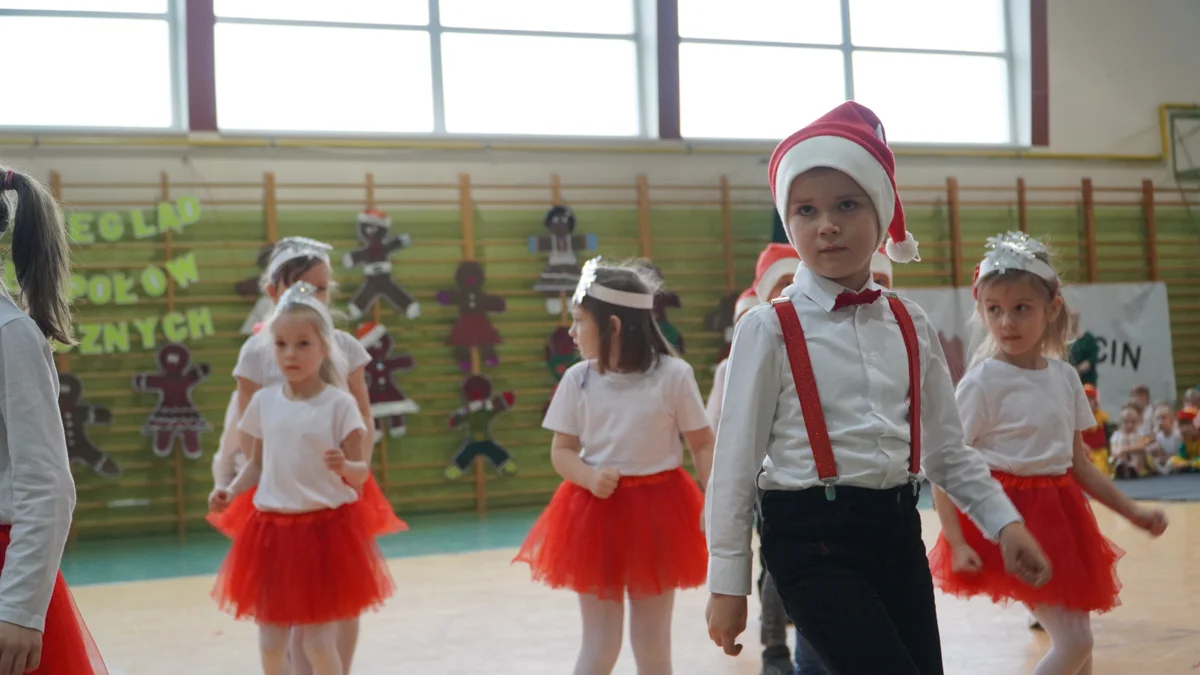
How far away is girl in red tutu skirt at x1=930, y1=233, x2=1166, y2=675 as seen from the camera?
286 cm

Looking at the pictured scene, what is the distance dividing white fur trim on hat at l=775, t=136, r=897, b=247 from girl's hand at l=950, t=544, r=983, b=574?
1001mm

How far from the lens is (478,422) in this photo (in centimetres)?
867

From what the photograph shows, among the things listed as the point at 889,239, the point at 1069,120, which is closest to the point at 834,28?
the point at 1069,120

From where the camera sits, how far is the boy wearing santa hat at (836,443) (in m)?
1.84

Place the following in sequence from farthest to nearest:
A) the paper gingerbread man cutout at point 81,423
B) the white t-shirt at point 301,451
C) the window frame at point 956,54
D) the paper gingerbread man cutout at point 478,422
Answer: the window frame at point 956,54, the paper gingerbread man cutout at point 478,422, the paper gingerbread man cutout at point 81,423, the white t-shirt at point 301,451

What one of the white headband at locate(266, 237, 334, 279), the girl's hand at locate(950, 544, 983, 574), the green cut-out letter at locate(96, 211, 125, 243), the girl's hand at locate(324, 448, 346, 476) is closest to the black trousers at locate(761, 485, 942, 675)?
the girl's hand at locate(950, 544, 983, 574)

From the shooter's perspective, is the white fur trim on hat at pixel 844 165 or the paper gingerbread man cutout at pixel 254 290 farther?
the paper gingerbread man cutout at pixel 254 290

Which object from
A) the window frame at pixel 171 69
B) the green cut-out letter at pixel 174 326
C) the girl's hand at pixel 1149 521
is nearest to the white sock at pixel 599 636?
the girl's hand at pixel 1149 521

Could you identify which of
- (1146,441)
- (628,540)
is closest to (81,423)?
(628,540)

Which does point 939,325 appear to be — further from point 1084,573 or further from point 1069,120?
point 1084,573

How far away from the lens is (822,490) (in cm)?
190

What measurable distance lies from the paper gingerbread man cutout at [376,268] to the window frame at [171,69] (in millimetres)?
1413

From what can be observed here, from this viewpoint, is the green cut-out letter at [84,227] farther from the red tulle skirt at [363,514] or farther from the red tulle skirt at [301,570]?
the red tulle skirt at [301,570]

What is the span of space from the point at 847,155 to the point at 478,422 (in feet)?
22.5
